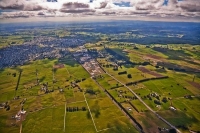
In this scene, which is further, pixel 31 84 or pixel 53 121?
pixel 31 84

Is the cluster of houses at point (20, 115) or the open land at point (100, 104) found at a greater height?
the open land at point (100, 104)

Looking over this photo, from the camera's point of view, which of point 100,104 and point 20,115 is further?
point 100,104

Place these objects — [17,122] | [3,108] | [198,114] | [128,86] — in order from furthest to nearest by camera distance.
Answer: [128,86] < [3,108] < [198,114] < [17,122]

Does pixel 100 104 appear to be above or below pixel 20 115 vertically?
above

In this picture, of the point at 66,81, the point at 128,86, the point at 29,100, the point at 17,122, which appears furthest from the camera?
the point at 66,81

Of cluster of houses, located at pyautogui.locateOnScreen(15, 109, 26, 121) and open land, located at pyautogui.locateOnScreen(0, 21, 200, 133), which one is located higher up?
open land, located at pyautogui.locateOnScreen(0, 21, 200, 133)

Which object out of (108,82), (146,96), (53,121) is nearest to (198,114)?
(146,96)

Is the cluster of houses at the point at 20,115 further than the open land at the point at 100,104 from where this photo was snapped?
Yes

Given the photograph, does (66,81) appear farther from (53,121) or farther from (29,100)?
(53,121)

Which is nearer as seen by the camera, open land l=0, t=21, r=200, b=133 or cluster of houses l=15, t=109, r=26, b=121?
open land l=0, t=21, r=200, b=133
